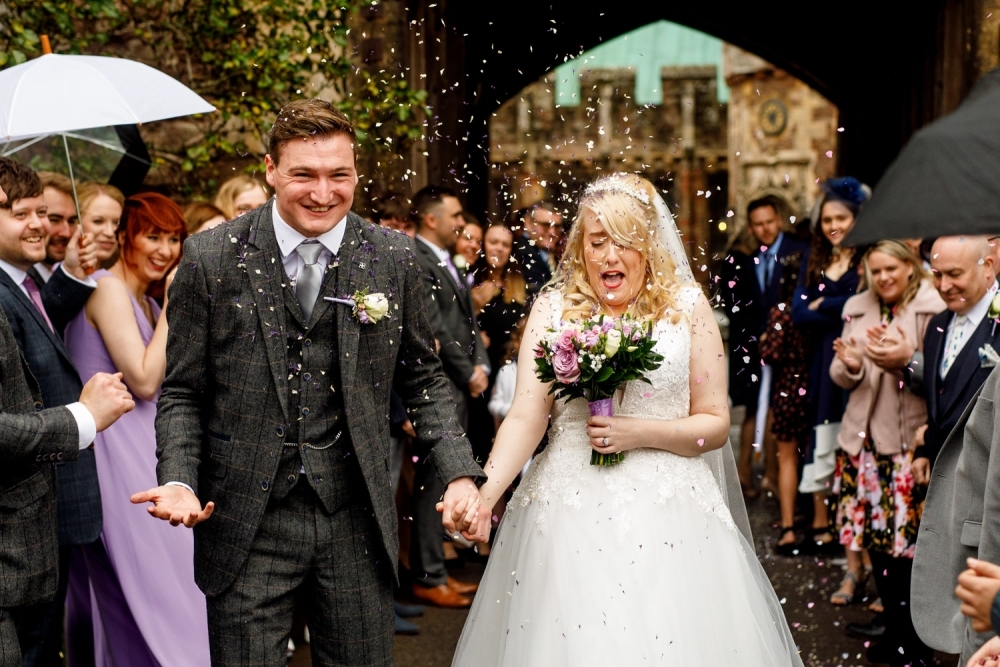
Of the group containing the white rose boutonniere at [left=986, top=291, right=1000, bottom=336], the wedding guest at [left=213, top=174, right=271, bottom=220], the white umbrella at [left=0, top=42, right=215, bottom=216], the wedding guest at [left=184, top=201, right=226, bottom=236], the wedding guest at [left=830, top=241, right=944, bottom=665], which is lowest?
the wedding guest at [left=830, top=241, right=944, bottom=665]

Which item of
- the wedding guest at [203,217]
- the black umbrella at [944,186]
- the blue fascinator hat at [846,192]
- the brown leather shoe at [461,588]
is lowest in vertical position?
the brown leather shoe at [461,588]

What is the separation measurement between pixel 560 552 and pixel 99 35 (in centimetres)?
510

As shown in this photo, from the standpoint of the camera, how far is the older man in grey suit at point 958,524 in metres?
2.77

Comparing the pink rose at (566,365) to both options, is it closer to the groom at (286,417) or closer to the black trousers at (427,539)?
the groom at (286,417)

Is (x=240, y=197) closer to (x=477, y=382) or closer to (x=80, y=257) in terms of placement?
(x=80, y=257)

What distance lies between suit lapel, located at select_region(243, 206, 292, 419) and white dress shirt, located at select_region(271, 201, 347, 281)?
19 mm

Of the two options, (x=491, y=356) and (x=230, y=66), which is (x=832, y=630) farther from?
(x=230, y=66)

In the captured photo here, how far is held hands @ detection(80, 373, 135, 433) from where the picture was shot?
11.4 ft

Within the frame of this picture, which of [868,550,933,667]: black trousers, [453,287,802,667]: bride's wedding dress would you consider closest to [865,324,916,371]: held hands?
[868,550,933,667]: black trousers

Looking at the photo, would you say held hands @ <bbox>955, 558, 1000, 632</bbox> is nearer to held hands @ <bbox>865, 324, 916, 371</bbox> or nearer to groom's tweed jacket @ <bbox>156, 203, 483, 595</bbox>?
groom's tweed jacket @ <bbox>156, 203, 483, 595</bbox>

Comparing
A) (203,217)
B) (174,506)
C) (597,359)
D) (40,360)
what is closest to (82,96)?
(203,217)

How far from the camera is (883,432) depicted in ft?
20.0

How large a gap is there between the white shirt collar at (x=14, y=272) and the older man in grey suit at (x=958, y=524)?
3063mm

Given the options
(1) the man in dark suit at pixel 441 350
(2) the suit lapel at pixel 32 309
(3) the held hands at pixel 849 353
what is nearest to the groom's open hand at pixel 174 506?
(2) the suit lapel at pixel 32 309
